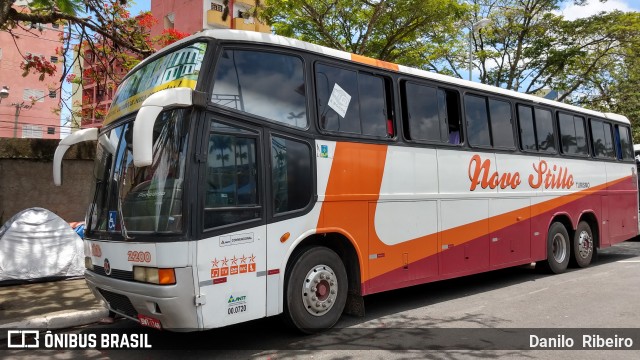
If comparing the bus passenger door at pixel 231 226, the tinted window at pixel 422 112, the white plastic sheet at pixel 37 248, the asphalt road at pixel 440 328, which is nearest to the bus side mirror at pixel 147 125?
the bus passenger door at pixel 231 226

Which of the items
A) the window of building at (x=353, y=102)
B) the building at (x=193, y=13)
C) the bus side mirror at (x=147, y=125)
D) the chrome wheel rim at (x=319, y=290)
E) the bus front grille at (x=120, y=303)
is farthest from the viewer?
the building at (x=193, y=13)

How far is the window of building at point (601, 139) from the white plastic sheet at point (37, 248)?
1102cm

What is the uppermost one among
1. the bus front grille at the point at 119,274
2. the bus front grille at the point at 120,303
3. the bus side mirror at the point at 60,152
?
the bus side mirror at the point at 60,152

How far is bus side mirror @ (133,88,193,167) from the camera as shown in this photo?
153 inches

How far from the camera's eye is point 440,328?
19.2ft

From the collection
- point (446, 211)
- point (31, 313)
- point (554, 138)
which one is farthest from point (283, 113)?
point (554, 138)

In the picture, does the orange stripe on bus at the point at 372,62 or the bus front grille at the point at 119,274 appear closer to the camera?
the bus front grille at the point at 119,274

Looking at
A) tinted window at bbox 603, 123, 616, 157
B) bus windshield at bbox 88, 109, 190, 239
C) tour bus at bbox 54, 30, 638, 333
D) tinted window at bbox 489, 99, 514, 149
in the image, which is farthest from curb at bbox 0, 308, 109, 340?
tinted window at bbox 603, 123, 616, 157

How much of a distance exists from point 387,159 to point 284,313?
2.44 meters

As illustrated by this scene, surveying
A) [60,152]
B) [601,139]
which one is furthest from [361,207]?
[601,139]

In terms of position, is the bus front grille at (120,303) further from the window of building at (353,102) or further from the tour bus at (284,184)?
the window of building at (353,102)

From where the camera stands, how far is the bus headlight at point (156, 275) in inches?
169

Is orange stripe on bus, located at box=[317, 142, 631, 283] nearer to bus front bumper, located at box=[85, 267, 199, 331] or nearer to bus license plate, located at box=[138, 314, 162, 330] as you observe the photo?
bus front bumper, located at box=[85, 267, 199, 331]

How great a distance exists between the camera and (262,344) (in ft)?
17.3
